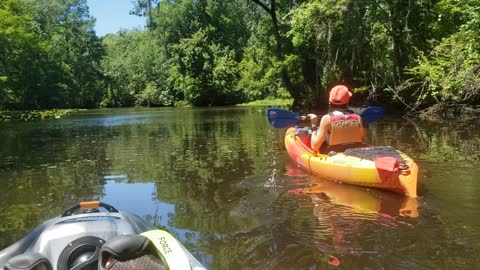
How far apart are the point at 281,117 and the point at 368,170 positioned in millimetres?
3356

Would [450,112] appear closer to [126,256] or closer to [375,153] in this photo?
[375,153]

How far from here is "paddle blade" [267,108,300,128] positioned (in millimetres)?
9869

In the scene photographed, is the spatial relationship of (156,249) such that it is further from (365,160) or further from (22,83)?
(22,83)

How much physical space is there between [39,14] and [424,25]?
42546 millimetres

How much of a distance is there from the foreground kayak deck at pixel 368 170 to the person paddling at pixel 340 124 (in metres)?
0.27

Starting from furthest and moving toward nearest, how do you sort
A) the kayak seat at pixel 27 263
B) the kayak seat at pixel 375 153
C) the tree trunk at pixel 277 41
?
1. the tree trunk at pixel 277 41
2. the kayak seat at pixel 375 153
3. the kayak seat at pixel 27 263

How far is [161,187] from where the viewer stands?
806cm

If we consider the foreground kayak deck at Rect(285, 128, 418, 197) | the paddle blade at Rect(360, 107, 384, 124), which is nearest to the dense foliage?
the paddle blade at Rect(360, 107, 384, 124)

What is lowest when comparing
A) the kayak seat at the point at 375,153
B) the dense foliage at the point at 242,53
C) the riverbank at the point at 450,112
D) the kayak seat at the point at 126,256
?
the riverbank at the point at 450,112

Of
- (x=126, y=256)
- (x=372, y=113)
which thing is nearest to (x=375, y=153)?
(x=372, y=113)

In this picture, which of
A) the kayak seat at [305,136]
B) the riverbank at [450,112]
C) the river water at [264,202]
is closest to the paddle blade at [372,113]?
the kayak seat at [305,136]

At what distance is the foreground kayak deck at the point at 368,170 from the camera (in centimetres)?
648

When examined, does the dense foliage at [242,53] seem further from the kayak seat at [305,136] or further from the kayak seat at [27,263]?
the kayak seat at [27,263]

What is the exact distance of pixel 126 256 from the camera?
287 centimetres
